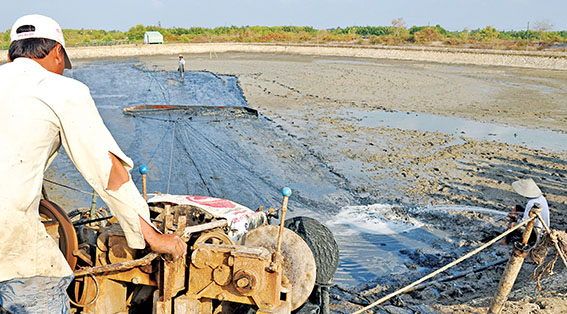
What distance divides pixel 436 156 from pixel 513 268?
8.05 m

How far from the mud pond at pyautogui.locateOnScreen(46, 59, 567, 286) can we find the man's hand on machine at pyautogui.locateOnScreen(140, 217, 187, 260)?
4163mm

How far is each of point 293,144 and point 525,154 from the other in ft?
20.2

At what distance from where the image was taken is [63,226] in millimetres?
2842

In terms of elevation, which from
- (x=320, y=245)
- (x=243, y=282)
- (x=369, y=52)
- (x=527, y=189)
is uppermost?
(x=369, y=52)

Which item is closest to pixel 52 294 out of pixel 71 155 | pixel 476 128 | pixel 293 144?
pixel 71 155

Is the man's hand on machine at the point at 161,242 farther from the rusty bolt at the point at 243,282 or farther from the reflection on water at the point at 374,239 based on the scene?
the reflection on water at the point at 374,239

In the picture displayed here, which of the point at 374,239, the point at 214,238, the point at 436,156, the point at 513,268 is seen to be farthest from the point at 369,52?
the point at 214,238

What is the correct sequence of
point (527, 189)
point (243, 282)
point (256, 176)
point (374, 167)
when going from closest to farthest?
point (243, 282) → point (527, 189) → point (256, 176) → point (374, 167)

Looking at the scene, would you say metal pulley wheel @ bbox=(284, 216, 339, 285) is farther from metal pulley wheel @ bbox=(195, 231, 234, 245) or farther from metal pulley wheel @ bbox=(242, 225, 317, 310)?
metal pulley wheel @ bbox=(195, 231, 234, 245)

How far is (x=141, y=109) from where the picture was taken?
17594mm

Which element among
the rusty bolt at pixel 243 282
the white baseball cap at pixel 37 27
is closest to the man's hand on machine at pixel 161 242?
the rusty bolt at pixel 243 282

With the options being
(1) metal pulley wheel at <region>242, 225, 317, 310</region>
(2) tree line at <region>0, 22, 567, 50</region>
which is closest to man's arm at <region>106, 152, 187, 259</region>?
(1) metal pulley wheel at <region>242, 225, 317, 310</region>

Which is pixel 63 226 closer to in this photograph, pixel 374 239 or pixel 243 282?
pixel 243 282

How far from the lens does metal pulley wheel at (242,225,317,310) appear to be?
365cm
